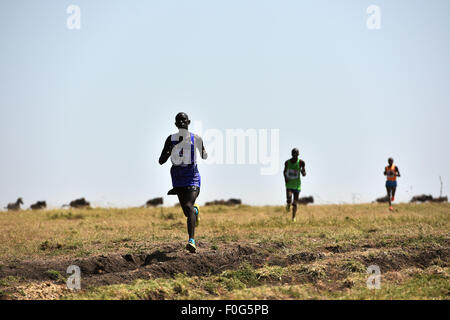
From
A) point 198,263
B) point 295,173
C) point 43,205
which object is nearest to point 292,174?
point 295,173

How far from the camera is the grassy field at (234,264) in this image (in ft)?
24.9

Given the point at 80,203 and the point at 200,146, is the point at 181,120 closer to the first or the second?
the point at 200,146

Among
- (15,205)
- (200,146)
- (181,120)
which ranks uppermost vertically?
(181,120)

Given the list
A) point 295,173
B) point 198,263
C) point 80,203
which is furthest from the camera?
point 80,203

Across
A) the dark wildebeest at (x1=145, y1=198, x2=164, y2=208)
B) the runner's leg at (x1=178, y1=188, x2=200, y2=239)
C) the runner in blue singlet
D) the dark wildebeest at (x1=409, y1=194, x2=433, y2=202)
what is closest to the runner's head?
the runner in blue singlet

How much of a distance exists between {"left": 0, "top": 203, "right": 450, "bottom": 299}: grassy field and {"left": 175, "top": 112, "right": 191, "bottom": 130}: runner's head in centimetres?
217

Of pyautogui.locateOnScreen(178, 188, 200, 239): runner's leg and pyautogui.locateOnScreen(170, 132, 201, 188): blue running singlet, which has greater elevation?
pyautogui.locateOnScreen(170, 132, 201, 188): blue running singlet

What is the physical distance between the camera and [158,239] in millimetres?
12461

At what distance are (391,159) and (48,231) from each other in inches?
555

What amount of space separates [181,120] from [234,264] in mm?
2565

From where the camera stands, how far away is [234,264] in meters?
9.22

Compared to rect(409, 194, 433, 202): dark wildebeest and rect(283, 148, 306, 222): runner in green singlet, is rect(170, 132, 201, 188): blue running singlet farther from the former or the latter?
rect(409, 194, 433, 202): dark wildebeest

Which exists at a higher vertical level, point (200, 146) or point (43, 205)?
point (200, 146)

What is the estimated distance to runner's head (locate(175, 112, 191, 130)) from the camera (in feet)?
31.1
